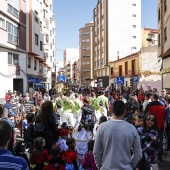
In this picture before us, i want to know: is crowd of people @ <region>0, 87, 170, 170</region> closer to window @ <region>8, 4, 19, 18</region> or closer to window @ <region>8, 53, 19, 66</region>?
window @ <region>8, 53, 19, 66</region>

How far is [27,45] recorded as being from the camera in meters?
30.2

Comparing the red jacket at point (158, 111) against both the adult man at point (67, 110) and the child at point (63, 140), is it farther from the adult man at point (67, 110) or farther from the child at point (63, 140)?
the adult man at point (67, 110)

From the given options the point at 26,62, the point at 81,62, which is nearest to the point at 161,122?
the point at 26,62

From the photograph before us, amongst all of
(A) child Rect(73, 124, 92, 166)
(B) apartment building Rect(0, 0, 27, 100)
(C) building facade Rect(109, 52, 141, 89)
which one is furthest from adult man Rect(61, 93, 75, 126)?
(C) building facade Rect(109, 52, 141, 89)

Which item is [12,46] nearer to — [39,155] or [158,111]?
[158,111]

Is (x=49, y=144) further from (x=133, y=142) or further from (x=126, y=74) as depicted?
(x=126, y=74)

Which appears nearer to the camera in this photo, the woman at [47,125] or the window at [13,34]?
the woman at [47,125]

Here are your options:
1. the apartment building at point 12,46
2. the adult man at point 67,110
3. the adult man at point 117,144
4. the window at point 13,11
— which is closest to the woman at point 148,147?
the adult man at point 117,144

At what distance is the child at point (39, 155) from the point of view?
16.4ft

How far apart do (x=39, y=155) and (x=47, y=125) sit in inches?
22.6

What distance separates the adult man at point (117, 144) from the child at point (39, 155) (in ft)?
6.05

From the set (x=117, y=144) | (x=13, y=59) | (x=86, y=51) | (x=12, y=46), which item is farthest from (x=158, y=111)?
(x=86, y=51)

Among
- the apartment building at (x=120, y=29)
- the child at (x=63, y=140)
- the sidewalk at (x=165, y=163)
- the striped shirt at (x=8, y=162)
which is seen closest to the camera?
the striped shirt at (x=8, y=162)

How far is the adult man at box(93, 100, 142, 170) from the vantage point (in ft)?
10.8
